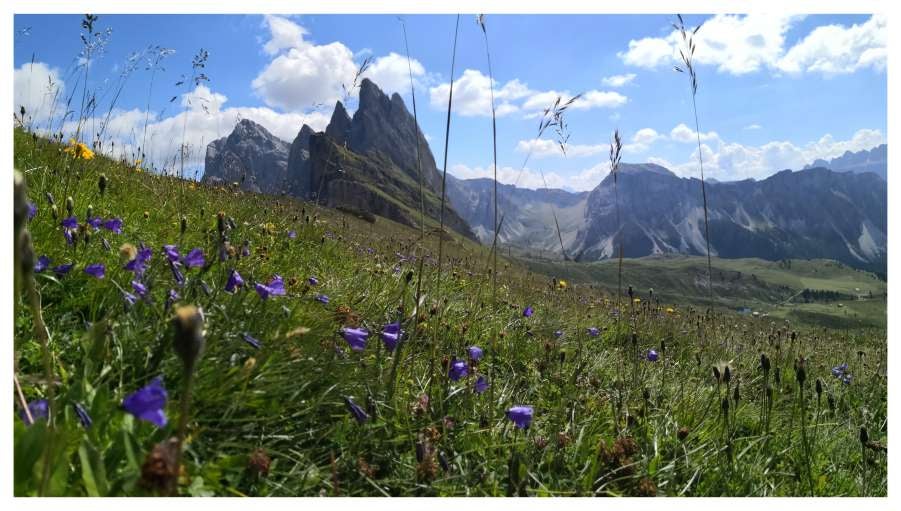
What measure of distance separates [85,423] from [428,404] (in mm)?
1392

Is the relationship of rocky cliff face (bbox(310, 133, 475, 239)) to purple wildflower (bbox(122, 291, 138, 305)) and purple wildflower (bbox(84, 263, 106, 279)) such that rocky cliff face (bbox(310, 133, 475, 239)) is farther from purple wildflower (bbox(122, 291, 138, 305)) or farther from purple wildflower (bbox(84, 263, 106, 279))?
purple wildflower (bbox(122, 291, 138, 305))

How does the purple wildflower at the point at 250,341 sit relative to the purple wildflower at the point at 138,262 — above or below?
below

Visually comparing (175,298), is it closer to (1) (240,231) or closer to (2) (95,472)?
(2) (95,472)

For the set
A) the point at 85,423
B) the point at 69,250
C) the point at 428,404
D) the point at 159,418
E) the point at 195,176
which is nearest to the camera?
the point at 159,418

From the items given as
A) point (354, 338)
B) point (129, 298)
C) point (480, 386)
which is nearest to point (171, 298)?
point (129, 298)

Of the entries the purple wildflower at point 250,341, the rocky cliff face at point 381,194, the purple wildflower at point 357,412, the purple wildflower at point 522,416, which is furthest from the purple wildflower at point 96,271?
the rocky cliff face at point 381,194

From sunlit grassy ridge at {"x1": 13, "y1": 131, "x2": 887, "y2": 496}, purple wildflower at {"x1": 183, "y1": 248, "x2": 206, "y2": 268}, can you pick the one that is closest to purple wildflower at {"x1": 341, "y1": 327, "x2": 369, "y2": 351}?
sunlit grassy ridge at {"x1": 13, "y1": 131, "x2": 887, "y2": 496}

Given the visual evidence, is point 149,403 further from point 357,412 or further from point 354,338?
point 354,338

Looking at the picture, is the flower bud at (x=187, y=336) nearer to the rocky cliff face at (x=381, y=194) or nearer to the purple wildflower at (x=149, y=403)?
the purple wildflower at (x=149, y=403)

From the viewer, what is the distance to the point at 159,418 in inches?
57.3

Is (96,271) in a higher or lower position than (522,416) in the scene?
higher

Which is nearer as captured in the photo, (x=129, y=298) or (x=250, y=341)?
(x=250, y=341)
